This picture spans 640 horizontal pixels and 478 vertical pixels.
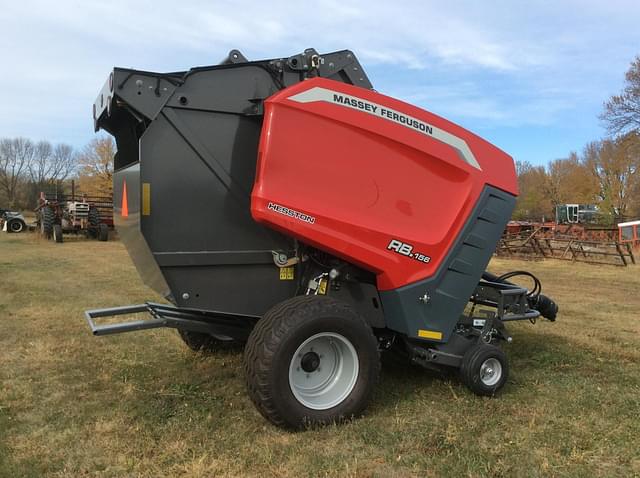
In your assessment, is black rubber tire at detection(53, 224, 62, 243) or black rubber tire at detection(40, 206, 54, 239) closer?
black rubber tire at detection(53, 224, 62, 243)

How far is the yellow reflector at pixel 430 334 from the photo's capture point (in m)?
→ 4.02

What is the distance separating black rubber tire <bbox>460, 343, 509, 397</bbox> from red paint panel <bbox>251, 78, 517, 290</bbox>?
80cm

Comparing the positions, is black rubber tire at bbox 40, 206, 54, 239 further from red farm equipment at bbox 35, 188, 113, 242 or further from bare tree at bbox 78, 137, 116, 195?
bare tree at bbox 78, 137, 116, 195

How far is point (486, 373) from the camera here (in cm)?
420

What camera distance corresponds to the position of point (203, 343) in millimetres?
5293

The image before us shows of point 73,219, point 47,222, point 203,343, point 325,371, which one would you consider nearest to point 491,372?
point 325,371

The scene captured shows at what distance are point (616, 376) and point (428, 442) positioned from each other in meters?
2.45

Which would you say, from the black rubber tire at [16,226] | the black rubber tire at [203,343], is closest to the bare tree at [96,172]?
the black rubber tire at [16,226]

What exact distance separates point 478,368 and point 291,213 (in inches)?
75.9

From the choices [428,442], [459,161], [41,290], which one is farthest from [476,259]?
[41,290]

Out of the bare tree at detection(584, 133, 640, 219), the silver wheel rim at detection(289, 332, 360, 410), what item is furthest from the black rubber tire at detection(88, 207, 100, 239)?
the bare tree at detection(584, 133, 640, 219)

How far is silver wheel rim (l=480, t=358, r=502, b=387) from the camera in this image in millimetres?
4168

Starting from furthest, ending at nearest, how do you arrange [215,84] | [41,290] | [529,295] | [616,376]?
1. [41,290]
2. [529,295]
3. [616,376]
4. [215,84]

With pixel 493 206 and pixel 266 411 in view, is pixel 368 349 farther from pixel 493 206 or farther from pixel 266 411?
pixel 493 206
